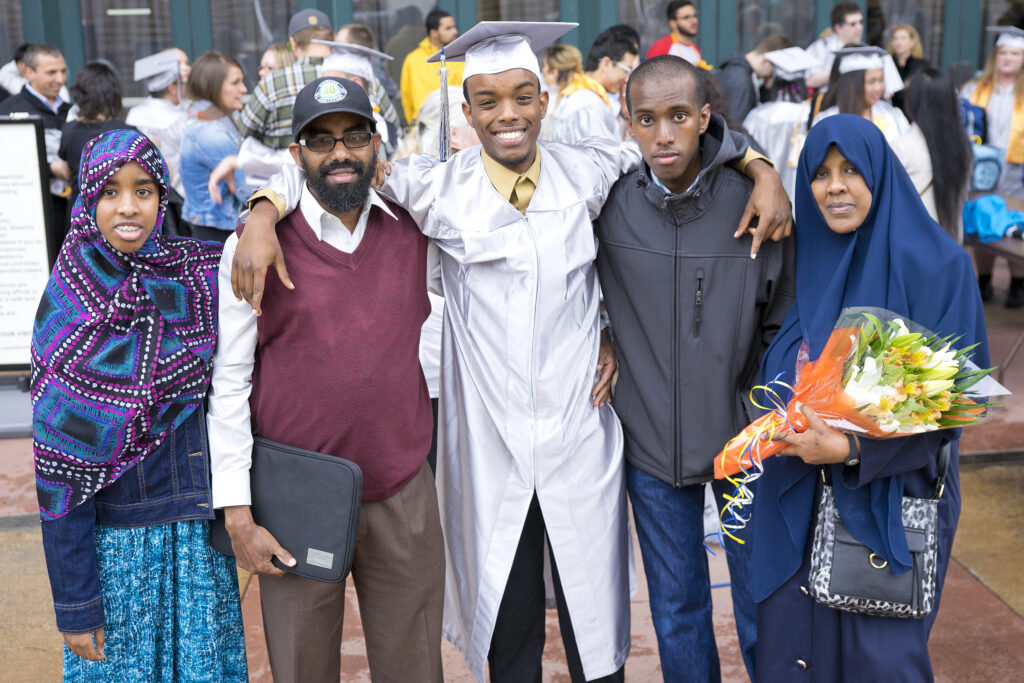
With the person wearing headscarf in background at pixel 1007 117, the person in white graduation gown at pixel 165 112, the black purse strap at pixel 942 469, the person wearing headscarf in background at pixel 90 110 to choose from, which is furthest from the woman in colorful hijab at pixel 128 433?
the person wearing headscarf in background at pixel 1007 117

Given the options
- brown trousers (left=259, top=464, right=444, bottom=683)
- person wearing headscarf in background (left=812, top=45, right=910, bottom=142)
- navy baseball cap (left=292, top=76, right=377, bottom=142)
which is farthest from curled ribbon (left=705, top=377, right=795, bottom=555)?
person wearing headscarf in background (left=812, top=45, right=910, bottom=142)

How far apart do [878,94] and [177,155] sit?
4.81m

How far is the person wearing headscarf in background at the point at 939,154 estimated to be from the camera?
19.5 ft

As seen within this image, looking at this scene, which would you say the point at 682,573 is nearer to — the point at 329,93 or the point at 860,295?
the point at 860,295

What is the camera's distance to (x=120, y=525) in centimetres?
257

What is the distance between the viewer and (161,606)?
2.63 m

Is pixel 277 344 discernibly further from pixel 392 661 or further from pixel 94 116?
pixel 94 116

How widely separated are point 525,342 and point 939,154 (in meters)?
4.14

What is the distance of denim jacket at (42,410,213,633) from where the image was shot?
97.3 inches

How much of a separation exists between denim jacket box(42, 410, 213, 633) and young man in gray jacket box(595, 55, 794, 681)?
3.98 feet

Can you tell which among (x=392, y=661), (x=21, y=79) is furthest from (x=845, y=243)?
(x=21, y=79)

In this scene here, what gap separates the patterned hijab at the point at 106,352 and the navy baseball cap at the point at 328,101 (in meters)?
0.39

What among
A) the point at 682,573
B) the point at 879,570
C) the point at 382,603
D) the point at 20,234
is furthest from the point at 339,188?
the point at 20,234

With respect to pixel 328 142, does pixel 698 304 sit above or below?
below
